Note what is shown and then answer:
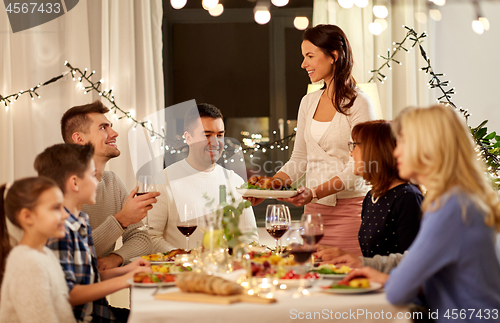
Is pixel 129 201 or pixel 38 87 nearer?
pixel 129 201

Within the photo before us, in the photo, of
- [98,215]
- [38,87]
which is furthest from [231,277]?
[38,87]

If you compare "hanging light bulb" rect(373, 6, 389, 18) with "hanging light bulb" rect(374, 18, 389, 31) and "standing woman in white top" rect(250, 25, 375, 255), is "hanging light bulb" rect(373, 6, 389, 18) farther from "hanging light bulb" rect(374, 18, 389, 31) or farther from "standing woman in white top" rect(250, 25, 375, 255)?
"standing woman in white top" rect(250, 25, 375, 255)

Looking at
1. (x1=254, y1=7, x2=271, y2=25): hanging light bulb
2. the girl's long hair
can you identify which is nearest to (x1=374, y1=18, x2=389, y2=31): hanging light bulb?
(x1=254, y1=7, x2=271, y2=25): hanging light bulb

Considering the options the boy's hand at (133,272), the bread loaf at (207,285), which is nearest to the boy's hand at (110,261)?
the boy's hand at (133,272)

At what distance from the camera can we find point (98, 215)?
2.42 meters

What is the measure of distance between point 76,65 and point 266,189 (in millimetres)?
2222

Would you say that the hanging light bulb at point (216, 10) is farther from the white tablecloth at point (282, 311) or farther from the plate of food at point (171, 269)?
the white tablecloth at point (282, 311)

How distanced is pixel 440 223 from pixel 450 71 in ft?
10.9

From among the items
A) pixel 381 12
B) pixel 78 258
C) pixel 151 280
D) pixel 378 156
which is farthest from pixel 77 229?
pixel 381 12

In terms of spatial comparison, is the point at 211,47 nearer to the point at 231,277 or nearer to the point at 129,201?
the point at 129,201

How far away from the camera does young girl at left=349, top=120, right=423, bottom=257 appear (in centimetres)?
179

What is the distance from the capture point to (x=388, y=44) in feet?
13.4

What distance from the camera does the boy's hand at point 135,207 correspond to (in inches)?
81.0

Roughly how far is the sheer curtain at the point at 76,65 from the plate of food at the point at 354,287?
8.95ft
